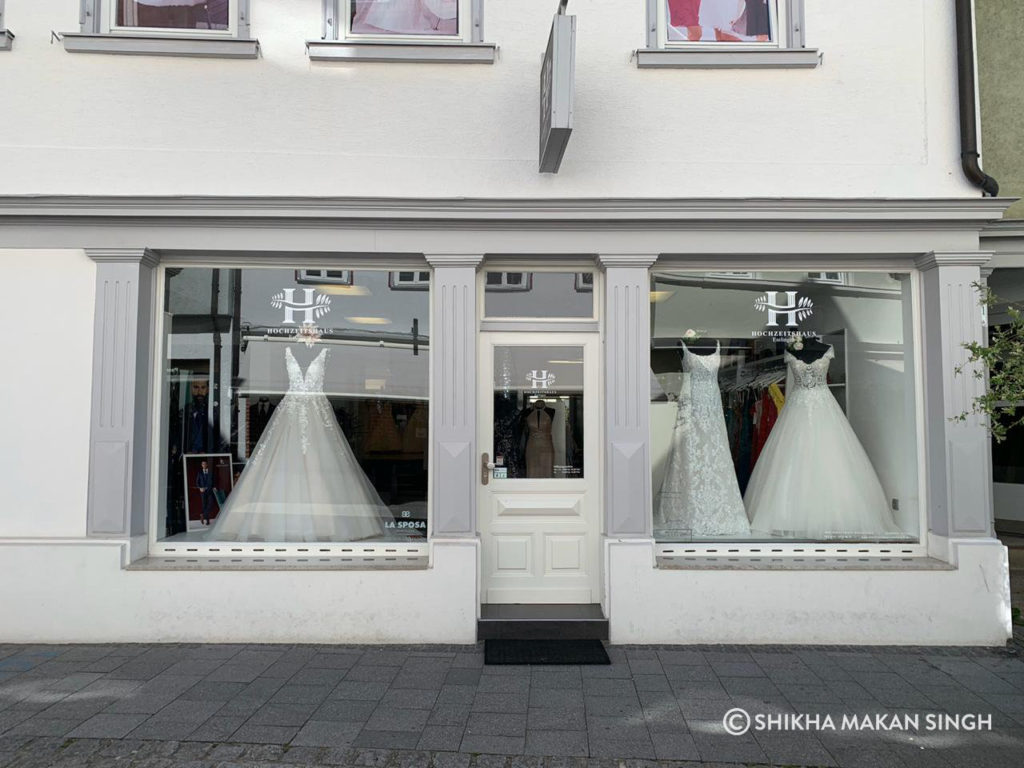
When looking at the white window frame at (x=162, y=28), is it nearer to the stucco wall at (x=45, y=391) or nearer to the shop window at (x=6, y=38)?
the shop window at (x=6, y=38)

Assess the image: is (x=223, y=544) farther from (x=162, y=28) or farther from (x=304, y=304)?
(x=162, y=28)

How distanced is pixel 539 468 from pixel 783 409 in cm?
216

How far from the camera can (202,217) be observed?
17.6ft

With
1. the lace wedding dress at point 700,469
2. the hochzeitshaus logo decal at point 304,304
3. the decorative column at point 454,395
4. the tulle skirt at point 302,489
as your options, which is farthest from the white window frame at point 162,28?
the lace wedding dress at point 700,469

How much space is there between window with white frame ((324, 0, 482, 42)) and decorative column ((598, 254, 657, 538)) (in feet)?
7.38

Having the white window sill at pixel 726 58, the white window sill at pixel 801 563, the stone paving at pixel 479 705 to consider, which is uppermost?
the white window sill at pixel 726 58

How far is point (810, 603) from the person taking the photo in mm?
5254

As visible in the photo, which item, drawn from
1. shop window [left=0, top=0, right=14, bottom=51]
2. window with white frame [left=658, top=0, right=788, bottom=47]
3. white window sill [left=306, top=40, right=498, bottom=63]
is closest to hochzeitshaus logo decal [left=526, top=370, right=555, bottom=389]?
white window sill [left=306, top=40, right=498, bottom=63]

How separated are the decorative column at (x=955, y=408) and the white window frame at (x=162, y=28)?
18.7 ft

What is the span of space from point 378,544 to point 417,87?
11.9 feet

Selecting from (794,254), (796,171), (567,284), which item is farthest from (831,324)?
(567,284)

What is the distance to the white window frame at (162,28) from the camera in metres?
5.53

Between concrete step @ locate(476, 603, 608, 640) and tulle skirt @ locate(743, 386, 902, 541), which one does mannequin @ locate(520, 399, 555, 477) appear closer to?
concrete step @ locate(476, 603, 608, 640)

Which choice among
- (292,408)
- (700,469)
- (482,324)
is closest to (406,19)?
(482,324)
